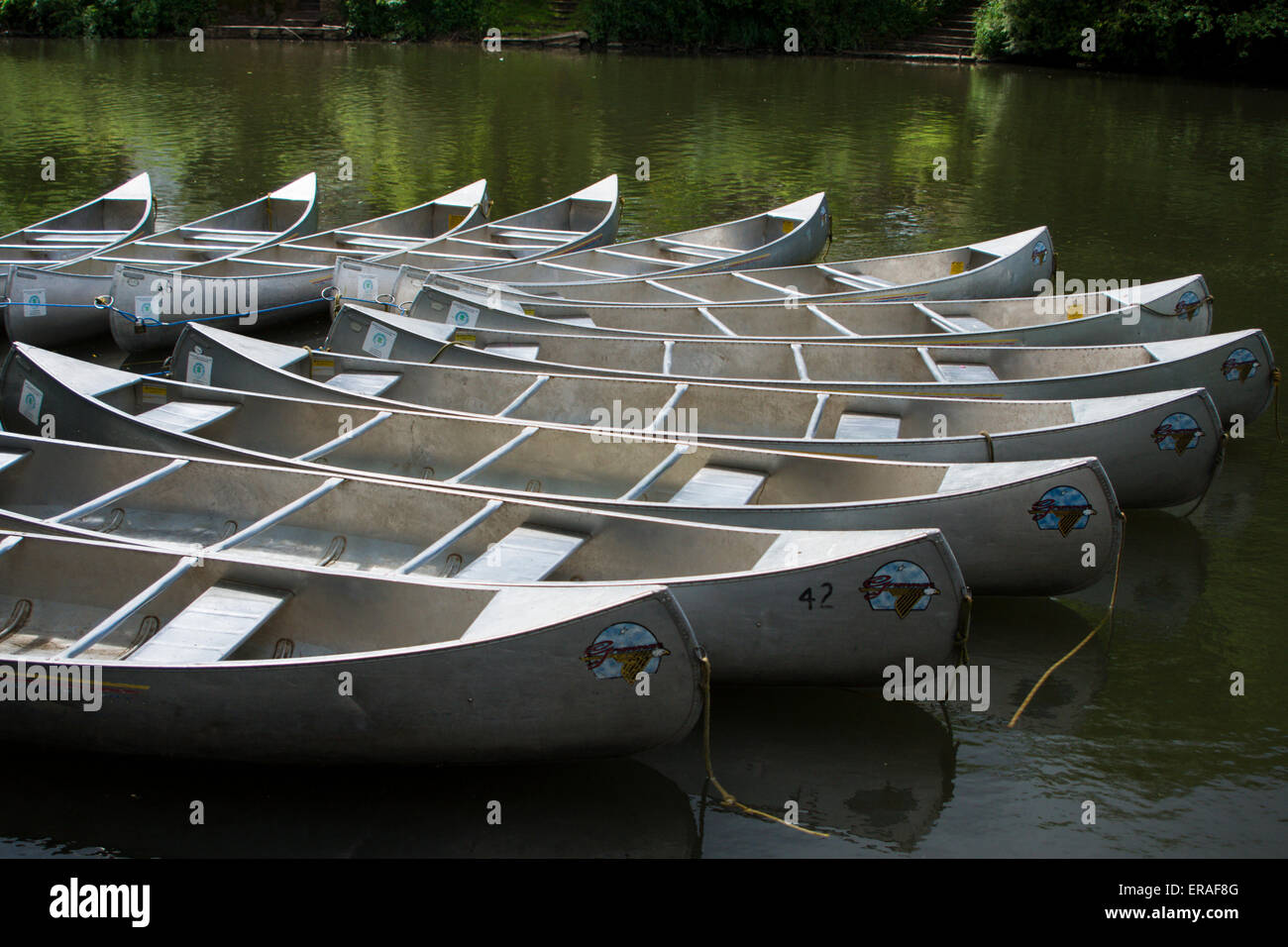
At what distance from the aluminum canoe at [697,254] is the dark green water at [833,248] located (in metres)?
2.16

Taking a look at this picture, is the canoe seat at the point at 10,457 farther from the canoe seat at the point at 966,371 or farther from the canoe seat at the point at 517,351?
the canoe seat at the point at 966,371

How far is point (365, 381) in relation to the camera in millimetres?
9445

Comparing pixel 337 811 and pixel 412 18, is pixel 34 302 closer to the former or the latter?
pixel 337 811

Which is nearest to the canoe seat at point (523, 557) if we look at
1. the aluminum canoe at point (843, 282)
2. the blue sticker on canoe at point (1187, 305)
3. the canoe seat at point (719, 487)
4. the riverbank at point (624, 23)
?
the canoe seat at point (719, 487)

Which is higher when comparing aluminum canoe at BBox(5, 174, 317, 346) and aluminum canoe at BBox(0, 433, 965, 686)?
aluminum canoe at BBox(5, 174, 317, 346)

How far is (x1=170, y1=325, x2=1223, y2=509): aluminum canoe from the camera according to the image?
25.9 ft

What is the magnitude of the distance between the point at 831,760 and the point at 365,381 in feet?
16.0

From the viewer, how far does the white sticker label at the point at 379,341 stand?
1016cm

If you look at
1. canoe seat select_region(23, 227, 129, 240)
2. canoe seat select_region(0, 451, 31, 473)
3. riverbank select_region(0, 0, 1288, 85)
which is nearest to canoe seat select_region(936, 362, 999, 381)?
canoe seat select_region(0, 451, 31, 473)

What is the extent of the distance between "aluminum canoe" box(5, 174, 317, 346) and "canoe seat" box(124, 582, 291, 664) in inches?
249

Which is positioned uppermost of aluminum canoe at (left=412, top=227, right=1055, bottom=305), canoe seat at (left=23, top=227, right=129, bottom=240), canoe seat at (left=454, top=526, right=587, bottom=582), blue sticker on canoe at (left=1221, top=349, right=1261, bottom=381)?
canoe seat at (left=23, top=227, right=129, bottom=240)

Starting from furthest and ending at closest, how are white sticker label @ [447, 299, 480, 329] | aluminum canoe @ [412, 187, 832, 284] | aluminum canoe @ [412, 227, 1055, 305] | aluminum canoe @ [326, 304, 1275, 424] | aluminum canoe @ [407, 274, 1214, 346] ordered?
1. aluminum canoe @ [412, 187, 832, 284]
2. aluminum canoe @ [412, 227, 1055, 305]
3. white sticker label @ [447, 299, 480, 329]
4. aluminum canoe @ [407, 274, 1214, 346]
5. aluminum canoe @ [326, 304, 1275, 424]

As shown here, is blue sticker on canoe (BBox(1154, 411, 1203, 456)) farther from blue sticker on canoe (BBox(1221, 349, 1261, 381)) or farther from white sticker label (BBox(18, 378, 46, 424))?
white sticker label (BBox(18, 378, 46, 424))

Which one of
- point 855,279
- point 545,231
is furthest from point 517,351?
point 545,231
